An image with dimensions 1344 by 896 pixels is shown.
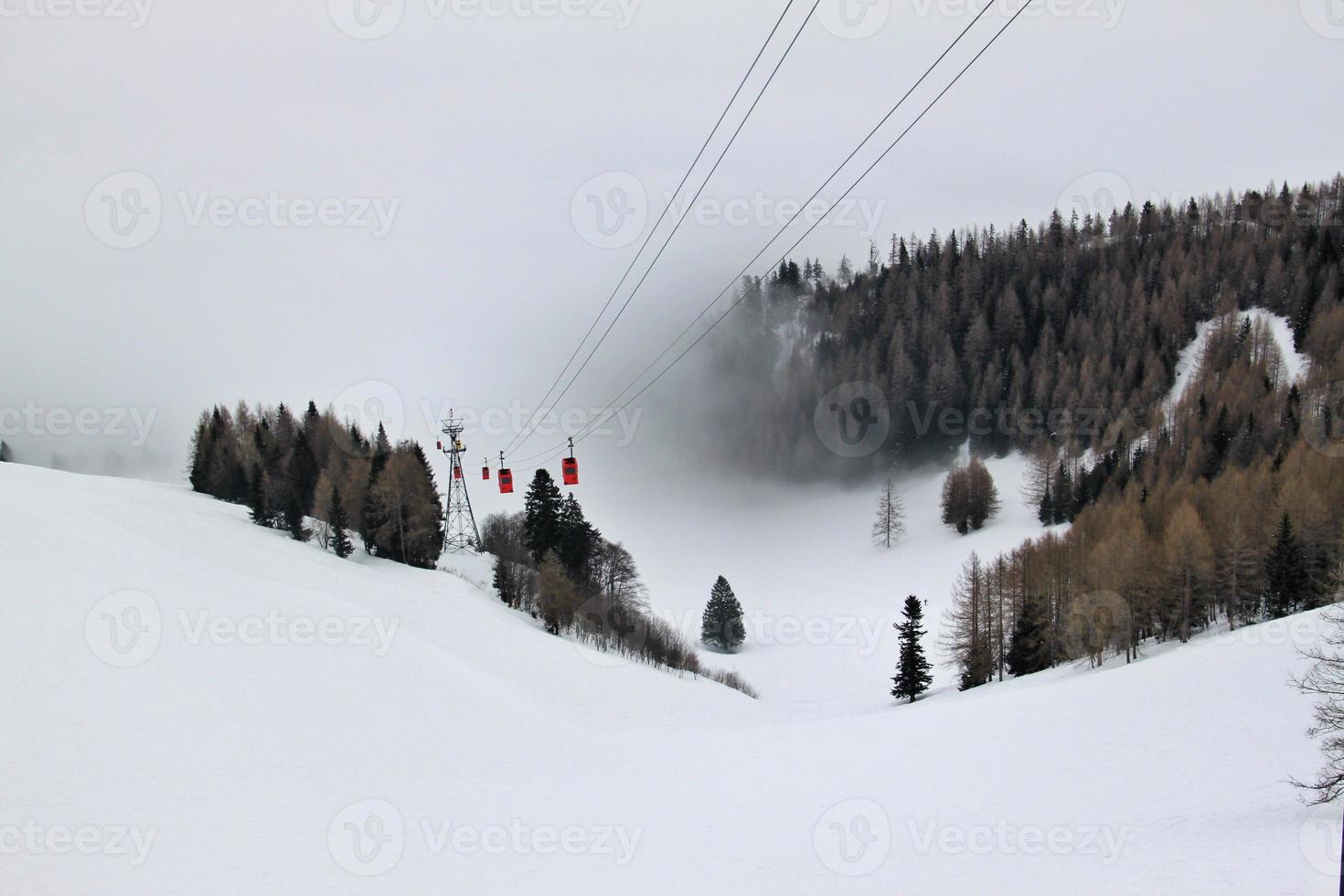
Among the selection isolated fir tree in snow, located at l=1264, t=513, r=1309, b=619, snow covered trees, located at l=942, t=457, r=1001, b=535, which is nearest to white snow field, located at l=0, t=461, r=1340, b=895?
isolated fir tree in snow, located at l=1264, t=513, r=1309, b=619

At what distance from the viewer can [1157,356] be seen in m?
115

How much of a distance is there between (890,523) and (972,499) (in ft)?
38.9

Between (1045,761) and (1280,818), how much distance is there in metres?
9.63

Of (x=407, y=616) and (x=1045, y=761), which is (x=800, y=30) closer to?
(x=1045, y=761)

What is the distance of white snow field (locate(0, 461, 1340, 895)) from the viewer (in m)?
16.3

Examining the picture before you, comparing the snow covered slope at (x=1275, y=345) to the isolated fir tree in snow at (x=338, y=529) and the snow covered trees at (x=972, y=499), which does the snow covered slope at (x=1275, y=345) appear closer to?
the snow covered trees at (x=972, y=499)

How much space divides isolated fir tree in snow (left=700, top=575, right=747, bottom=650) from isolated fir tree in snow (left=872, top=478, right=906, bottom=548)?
3639cm

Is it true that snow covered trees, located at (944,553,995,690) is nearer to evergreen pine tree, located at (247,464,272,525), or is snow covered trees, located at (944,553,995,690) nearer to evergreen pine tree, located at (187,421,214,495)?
evergreen pine tree, located at (247,464,272,525)

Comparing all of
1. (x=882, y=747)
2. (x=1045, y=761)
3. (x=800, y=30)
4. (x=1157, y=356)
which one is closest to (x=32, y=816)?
(x=800, y=30)

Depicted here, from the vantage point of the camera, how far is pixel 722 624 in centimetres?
7812

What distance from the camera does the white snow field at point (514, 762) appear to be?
16297 mm

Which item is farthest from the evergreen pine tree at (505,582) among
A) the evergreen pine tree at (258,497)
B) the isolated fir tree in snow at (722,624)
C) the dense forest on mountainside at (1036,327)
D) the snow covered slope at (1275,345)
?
the snow covered slope at (1275,345)

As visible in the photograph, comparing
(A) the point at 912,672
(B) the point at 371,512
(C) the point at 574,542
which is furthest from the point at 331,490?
(A) the point at 912,672

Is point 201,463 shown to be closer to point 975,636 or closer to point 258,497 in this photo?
point 258,497
